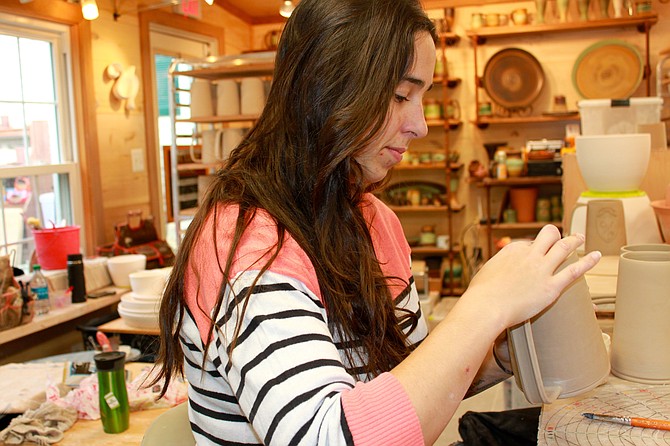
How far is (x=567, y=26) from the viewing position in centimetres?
488

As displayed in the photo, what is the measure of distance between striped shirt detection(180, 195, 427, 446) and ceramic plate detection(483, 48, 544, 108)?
15.2 feet

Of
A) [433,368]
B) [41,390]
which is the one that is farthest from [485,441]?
[41,390]

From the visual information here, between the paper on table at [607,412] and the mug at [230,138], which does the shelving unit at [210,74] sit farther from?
the paper on table at [607,412]

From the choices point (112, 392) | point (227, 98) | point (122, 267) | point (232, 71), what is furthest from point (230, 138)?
point (112, 392)

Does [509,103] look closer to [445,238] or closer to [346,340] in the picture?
[445,238]

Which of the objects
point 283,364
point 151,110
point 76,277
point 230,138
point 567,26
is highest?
point 567,26

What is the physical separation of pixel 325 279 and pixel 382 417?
0.76ft

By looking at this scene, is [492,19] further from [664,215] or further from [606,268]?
[606,268]

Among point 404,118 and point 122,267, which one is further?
point 122,267

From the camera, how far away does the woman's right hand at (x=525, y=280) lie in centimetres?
77

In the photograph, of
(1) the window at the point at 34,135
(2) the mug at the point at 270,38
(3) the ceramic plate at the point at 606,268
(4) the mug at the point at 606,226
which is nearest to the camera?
(3) the ceramic plate at the point at 606,268

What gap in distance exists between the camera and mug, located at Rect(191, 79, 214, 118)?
380 centimetres

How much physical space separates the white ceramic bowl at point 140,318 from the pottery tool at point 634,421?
2.10 metres

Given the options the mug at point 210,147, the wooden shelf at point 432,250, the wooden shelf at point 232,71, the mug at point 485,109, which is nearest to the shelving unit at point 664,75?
the mug at point 485,109
